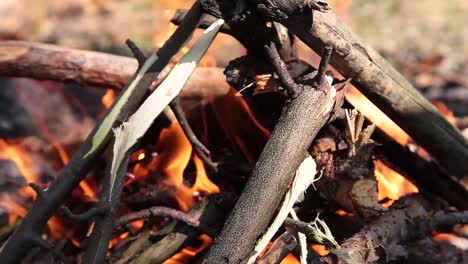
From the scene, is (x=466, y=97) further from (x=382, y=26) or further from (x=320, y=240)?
(x=320, y=240)

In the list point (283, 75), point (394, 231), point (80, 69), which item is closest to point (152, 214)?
point (283, 75)

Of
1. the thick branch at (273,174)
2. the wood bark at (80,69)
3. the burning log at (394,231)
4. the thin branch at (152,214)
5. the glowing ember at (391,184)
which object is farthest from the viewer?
the wood bark at (80,69)

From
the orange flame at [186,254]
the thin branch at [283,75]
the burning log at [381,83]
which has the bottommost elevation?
the orange flame at [186,254]

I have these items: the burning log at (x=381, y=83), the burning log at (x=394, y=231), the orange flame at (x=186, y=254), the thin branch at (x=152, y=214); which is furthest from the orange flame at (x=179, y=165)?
the burning log at (x=394, y=231)

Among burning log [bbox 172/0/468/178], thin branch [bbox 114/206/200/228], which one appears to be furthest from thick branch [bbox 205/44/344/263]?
thin branch [bbox 114/206/200/228]

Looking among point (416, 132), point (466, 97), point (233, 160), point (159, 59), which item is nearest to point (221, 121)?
point (233, 160)

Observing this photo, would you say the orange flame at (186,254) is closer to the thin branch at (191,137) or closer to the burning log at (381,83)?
the thin branch at (191,137)

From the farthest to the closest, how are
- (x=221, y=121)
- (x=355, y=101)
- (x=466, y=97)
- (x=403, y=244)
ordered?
(x=466, y=97) < (x=221, y=121) < (x=355, y=101) < (x=403, y=244)
